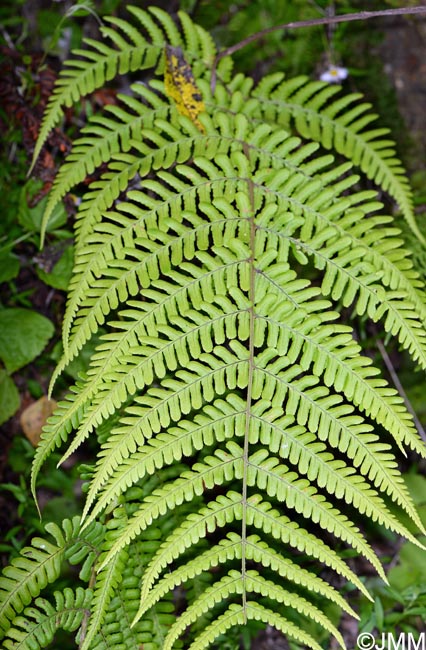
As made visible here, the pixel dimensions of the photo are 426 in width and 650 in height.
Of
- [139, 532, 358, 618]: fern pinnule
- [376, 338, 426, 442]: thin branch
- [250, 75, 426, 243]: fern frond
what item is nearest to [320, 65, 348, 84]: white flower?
[250, 75, 426, 243]: fern frond

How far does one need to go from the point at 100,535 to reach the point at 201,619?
1.74 ft

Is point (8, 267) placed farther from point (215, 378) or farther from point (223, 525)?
point (223, 525)

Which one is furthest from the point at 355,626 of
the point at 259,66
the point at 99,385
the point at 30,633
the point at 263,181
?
the point at 259,66

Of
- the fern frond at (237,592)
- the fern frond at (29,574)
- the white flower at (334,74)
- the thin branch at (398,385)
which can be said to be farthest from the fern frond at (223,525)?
the white flower at (334,74)

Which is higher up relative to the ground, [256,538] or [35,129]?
[35,129]

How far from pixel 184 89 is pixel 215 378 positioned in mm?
1175

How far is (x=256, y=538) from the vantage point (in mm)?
1858

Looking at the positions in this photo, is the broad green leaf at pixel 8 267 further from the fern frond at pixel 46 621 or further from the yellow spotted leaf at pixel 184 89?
the fern frond at pixel 46 621

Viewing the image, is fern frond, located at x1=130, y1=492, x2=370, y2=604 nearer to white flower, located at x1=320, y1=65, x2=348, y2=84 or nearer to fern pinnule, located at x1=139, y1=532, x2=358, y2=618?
fern pinnule, located at x1=139, y1=532, x2=358, y2=618

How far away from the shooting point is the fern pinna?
72.0 inches

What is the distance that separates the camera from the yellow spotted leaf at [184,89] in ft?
7.79

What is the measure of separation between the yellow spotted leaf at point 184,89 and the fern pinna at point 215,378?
0.03 ft

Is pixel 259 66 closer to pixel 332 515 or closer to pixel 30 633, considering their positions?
pixel 332 515

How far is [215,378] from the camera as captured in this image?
1932 mm
